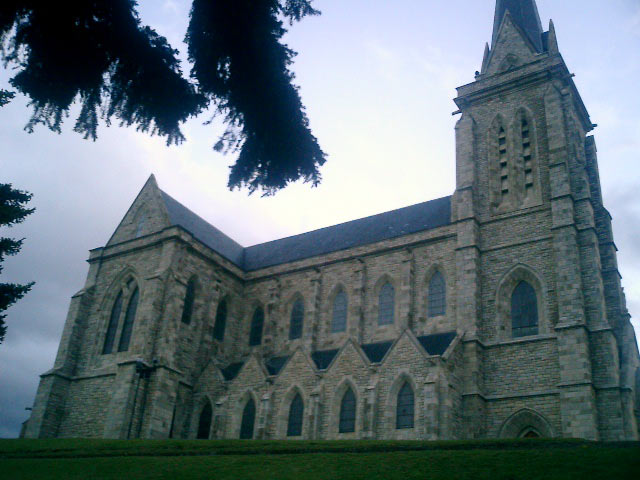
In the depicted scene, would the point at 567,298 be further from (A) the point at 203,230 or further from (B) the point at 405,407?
(A) the point at 203,230

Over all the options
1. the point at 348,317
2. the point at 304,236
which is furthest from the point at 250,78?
the point at 304,236

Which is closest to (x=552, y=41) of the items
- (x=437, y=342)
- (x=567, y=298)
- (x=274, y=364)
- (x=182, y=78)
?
(x=567, y=298)

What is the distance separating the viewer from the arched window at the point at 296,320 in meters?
39.0

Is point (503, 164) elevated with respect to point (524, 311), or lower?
elevated

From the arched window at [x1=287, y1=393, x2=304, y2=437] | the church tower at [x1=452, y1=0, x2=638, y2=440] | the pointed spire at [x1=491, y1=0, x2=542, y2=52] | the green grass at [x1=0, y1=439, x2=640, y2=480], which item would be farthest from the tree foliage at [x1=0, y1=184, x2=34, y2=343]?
the pointed spire at [x1=491, y1=0, x2=542, y2=52]

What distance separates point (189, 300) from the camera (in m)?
38.2

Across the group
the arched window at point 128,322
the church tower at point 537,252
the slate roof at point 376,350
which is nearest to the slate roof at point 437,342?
the church tower at point 537,252

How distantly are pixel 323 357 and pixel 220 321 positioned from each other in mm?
8248

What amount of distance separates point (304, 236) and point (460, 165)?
14.1 m

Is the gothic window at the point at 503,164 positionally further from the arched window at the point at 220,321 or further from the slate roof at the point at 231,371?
the arched window at the point at 220,321

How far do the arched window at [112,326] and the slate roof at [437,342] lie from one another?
1806cm

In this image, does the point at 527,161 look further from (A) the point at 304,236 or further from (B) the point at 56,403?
(B) the point at 56,403

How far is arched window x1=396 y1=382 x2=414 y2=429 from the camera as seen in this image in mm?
28438

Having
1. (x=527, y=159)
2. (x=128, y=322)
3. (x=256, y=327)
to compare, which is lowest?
(x=128, y=322)
